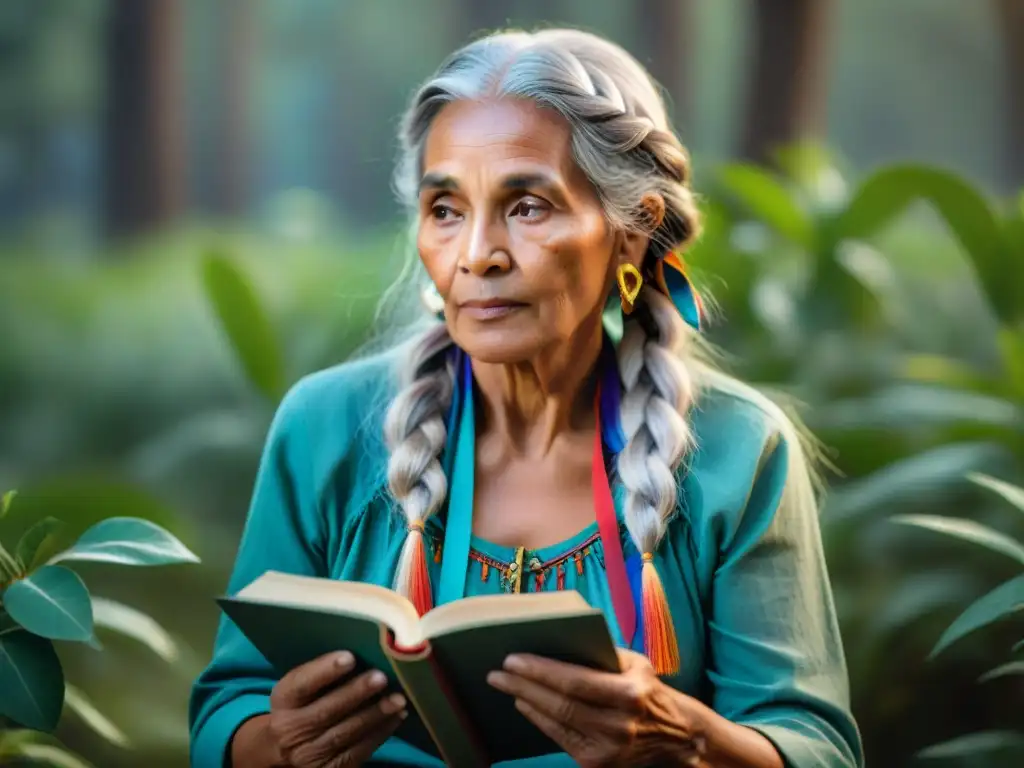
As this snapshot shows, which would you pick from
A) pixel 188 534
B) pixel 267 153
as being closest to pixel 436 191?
pixel 188 534

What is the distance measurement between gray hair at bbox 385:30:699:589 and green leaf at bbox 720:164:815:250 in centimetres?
191

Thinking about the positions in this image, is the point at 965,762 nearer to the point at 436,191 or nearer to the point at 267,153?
the point at 436,191

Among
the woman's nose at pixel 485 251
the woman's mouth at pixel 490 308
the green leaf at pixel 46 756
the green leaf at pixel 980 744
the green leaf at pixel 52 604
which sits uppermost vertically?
the woman's nose at pixel 485 251

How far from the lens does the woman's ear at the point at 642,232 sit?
2.04 m

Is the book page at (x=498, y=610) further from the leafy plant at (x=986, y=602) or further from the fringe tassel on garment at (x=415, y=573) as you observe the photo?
the leafy plant at (x=986, y=602)

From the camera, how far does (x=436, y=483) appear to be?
2029 millimetres

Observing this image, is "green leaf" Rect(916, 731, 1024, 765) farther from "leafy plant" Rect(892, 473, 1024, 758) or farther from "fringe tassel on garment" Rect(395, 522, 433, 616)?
"fringe tassel on garment" Rect(395, 522, 433, 616)

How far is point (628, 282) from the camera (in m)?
2.06

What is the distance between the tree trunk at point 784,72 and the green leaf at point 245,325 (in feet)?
6.97

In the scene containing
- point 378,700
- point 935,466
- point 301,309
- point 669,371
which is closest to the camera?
point 378,700

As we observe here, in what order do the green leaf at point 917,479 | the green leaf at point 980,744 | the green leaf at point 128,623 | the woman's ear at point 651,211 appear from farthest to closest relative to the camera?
1. the green leaf at point 917,479
2. the green leaf at point 980,744
3. the green leaf at point 128,623
4. the woman's ear at point 651,211

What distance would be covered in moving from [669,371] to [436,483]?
38cm

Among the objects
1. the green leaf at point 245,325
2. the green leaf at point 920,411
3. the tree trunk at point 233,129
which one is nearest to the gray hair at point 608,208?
the green leaf at point 920,411

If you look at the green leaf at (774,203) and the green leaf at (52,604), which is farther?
the green leaf at (774,203)
